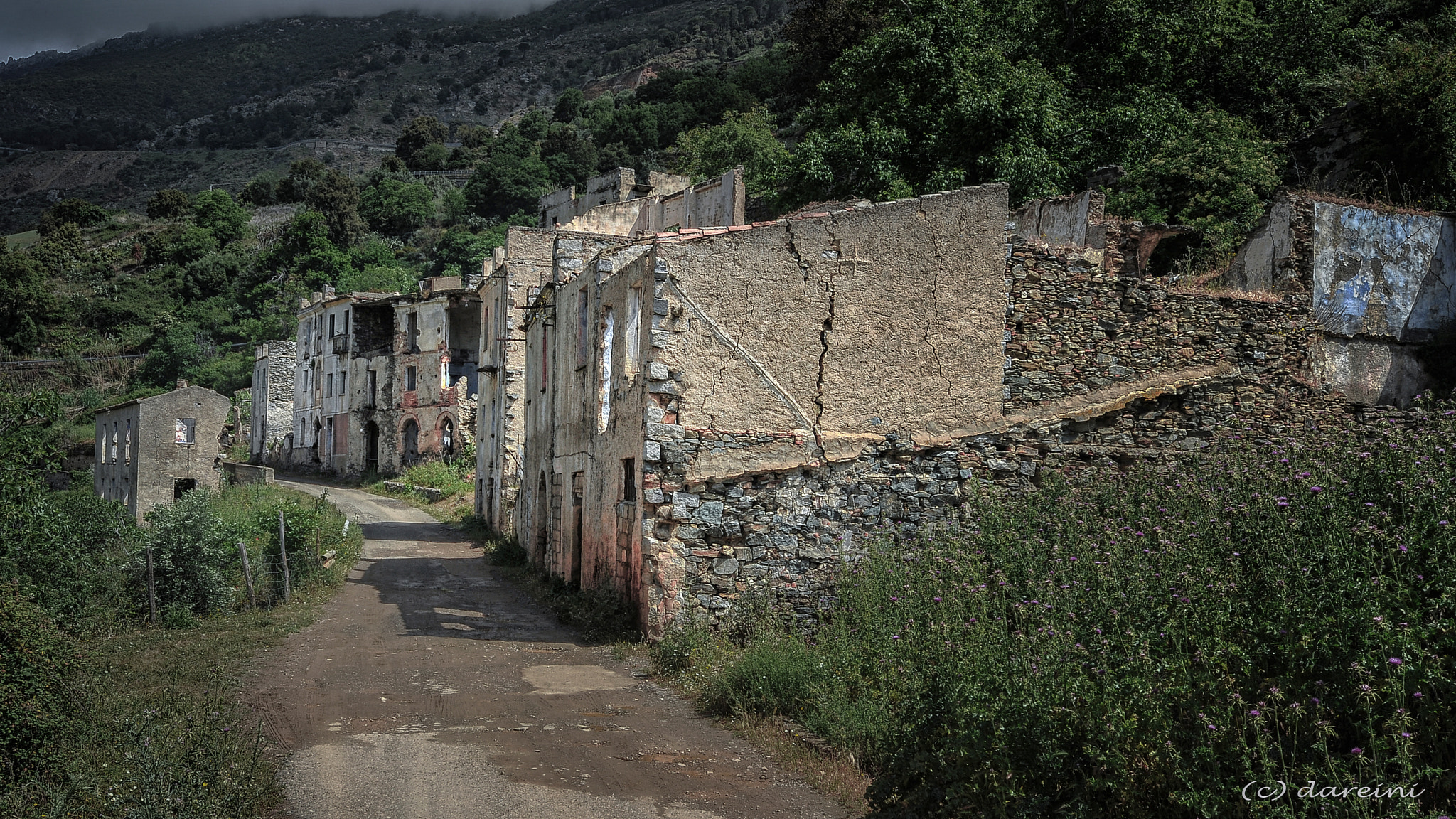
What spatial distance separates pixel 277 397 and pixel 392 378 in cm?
1695

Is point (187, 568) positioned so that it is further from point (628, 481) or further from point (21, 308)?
point (21, 308)

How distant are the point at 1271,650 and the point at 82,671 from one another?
9961 mm

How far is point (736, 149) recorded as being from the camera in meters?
44.9

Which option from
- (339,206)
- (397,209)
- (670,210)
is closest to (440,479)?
(670,210)

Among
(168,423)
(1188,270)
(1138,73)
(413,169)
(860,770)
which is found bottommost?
(860,770)

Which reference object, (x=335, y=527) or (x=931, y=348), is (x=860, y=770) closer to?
(x=931, y=348)

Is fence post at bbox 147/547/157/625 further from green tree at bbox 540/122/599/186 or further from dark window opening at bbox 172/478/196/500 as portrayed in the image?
green tree at bbox 540/122/599/186

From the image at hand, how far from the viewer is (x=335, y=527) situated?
2334 centimetres

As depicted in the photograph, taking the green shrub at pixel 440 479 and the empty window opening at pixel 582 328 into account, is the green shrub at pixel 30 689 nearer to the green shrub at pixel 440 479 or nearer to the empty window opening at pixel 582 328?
the empty window opening at pixel 582 328

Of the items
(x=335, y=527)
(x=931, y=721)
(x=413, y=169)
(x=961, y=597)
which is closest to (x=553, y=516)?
(x=335, y=527)

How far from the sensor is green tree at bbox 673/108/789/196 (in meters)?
38.4

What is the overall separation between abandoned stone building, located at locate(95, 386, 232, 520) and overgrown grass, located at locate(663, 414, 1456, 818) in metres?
29.3

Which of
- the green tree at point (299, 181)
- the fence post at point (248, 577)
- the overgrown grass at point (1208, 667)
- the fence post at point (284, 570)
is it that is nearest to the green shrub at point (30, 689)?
the overgrown grass at point (1208, 667)

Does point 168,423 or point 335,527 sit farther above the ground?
point 168,423
